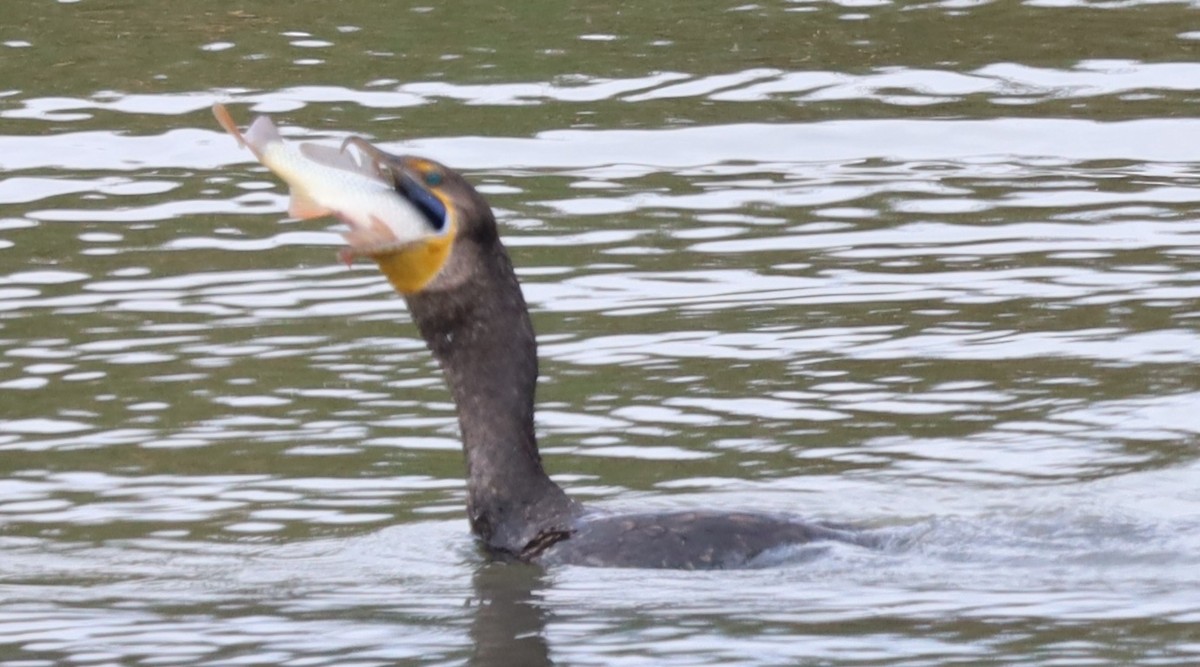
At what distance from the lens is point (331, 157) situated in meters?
7.66

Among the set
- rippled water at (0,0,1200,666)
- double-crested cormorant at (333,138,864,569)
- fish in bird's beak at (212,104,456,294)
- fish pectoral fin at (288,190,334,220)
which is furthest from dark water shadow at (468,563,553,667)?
fish pectoral fin at (288,190,334,220)

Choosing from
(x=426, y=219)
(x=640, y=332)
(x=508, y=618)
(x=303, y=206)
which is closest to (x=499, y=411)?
(x=426, y=219)

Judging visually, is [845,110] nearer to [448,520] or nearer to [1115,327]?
[1115,327]

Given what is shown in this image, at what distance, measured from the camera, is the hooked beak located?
7.95 meters

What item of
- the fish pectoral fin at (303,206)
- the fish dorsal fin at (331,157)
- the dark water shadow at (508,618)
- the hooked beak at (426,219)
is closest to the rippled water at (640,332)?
the dark water shadow at (508,618)

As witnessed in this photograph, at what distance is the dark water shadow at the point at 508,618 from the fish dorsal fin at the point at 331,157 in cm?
135

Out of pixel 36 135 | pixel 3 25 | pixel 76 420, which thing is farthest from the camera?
pixel 3 25

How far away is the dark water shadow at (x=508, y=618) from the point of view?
23.5 feet

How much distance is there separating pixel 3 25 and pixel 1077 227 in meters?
8.19

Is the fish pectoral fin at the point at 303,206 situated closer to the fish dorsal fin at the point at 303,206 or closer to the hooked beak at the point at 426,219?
the fish dorsal fin at the point at 303,206

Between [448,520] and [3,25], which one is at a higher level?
[3,25]

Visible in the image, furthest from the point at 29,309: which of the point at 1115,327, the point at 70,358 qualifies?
the point at 1115,327

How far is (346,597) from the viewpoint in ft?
26.0

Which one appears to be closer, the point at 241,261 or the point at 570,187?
the point at 241,261
